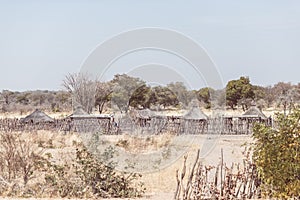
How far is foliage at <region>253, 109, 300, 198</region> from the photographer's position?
9195mm

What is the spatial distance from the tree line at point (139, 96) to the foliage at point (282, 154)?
673 mm

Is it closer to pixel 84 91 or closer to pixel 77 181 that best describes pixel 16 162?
pixel 77 181

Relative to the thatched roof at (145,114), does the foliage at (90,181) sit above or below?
below

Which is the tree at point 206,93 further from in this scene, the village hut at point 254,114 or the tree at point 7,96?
the tree at point 7,96

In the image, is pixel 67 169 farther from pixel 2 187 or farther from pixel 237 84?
pixel 237 84

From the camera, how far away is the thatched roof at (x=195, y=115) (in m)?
35.2

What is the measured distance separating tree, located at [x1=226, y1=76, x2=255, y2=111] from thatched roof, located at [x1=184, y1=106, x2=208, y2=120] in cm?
1806

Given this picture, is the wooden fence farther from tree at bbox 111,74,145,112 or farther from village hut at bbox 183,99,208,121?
tree at bbox 111,74,145,112

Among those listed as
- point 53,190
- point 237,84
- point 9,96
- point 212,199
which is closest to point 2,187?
point 53,190

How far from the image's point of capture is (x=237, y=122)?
37.8 meters

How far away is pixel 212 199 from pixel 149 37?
7.83 metres

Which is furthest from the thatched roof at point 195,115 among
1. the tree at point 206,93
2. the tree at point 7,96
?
the tree at point 7,96

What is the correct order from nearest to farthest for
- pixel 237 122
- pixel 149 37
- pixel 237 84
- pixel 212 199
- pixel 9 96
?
pixel 212 199, pixel 149 37, pixel 237 122, pixel 237 84, pixel 9 96

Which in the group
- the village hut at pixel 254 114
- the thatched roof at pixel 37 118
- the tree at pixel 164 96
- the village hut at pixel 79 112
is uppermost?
the tree at pixel 164 96
